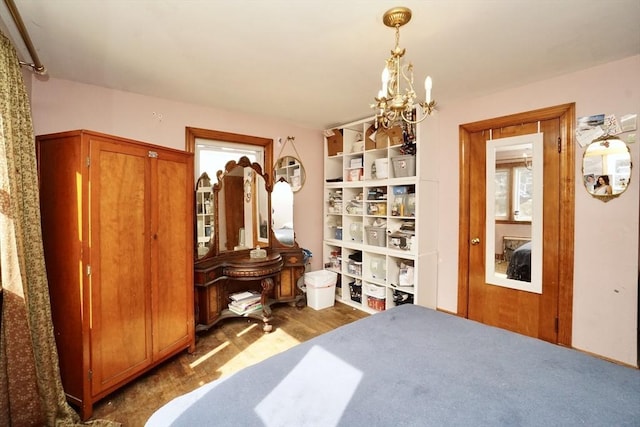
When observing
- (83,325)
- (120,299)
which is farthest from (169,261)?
(83,325)

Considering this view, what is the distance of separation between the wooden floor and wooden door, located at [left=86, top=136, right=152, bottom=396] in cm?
15

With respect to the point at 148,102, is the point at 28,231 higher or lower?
lower

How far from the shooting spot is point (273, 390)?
1.12 m

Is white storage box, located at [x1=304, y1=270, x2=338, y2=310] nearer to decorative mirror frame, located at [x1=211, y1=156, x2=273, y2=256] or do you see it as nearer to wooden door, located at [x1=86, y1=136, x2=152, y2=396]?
decorative mirror frame, located at [x1=211, y1=156, x2=273, y2=256]

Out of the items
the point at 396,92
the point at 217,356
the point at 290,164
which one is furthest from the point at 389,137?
the point at 217,356

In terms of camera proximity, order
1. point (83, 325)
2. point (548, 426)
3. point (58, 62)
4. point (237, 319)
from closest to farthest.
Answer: point (548, 426)
point (83, 325)
point (58, 62)
point (237, 319)

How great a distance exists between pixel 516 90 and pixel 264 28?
2386 millimetres

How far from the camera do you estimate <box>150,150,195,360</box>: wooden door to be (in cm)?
220

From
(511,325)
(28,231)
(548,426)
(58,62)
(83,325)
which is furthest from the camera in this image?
(511,325)

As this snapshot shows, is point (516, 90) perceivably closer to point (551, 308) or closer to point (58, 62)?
point (551, 308)

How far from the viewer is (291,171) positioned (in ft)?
12.8

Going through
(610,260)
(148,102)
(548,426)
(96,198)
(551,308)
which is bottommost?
(551,308)

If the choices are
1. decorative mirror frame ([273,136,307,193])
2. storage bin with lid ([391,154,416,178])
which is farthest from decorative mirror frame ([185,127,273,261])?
storage bin with lid ([391,154,416,178])

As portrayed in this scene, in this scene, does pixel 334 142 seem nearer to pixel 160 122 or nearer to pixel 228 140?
pixel 228 140
